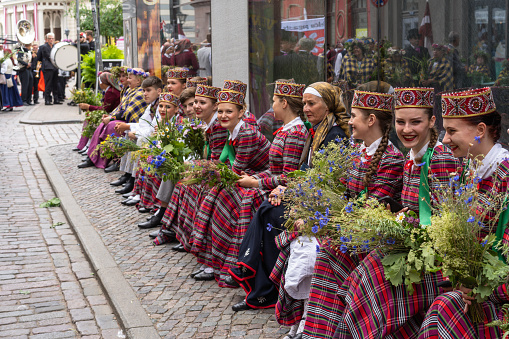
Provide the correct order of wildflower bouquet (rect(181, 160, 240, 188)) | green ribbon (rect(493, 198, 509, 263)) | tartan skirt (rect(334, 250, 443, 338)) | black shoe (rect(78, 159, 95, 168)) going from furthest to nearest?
black shoe (rect(78, 159, 95, 168))
wildflower bouquet (rect(181, 160, 240, 188))
tartan skirt (rect(334, 250, 443, 338))
green ribbon (rect(493, 198, 509, 263))

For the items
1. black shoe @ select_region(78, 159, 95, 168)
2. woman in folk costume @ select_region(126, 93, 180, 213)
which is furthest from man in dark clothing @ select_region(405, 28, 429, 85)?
black shoe @ select_region(78, 159, 95, 168)

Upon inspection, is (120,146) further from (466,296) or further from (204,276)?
(466,296)

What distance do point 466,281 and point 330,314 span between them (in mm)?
1284

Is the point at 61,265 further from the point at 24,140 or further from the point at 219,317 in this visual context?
the point at 24,140

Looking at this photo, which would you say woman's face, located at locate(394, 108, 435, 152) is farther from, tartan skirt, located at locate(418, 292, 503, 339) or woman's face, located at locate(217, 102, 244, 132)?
woman's face, located at locate(217, 102, 244, 132)

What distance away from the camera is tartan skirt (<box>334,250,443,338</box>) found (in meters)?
3.70

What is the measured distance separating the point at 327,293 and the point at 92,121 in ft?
30.5

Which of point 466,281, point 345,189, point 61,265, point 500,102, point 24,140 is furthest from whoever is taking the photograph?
point 24,140

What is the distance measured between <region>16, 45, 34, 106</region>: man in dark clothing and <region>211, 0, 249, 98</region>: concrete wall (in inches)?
734

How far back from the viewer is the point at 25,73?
90.8ft

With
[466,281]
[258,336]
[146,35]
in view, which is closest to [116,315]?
[258,336]

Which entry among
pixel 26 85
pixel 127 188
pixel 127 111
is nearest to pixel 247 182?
pixel 127 188

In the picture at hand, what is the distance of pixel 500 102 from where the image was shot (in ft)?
17.2

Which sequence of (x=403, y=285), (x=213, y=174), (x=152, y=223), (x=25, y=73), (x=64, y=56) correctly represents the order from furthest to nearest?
(x=25, y=73) < (x=64, y=56) < (x=152, y=223) < (x=213, y=174) < (x=403, y=285)
